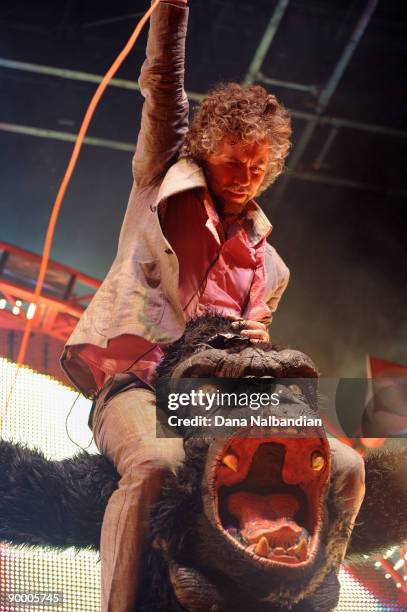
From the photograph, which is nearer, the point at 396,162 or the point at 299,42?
the point at 299,42

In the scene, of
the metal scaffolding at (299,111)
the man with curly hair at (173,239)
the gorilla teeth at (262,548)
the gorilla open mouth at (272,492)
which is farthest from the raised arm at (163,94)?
the metal scaffolding at (299,111)

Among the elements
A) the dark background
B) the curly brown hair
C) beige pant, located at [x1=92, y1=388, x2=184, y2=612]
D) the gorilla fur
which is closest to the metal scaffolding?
the dark background

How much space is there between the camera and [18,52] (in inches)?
156

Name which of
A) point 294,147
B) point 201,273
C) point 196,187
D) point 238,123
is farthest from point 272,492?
point 294,147

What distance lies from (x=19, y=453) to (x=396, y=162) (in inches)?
141

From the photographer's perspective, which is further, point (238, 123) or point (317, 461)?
point (238, 123)

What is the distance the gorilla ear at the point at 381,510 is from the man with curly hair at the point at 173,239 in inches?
13.4

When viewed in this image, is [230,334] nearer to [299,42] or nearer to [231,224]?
[231,224]

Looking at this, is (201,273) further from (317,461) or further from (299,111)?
(299,111)

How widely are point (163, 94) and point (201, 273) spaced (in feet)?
1.24

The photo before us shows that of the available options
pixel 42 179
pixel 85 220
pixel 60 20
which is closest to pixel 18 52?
pixel 60 20

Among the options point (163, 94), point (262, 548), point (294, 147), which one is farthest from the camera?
point (294, 147)

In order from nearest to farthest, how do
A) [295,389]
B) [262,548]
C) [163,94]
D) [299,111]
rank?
[262,548]
[295,389]
[163,94]
[299,111]

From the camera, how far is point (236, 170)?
1.74 m
